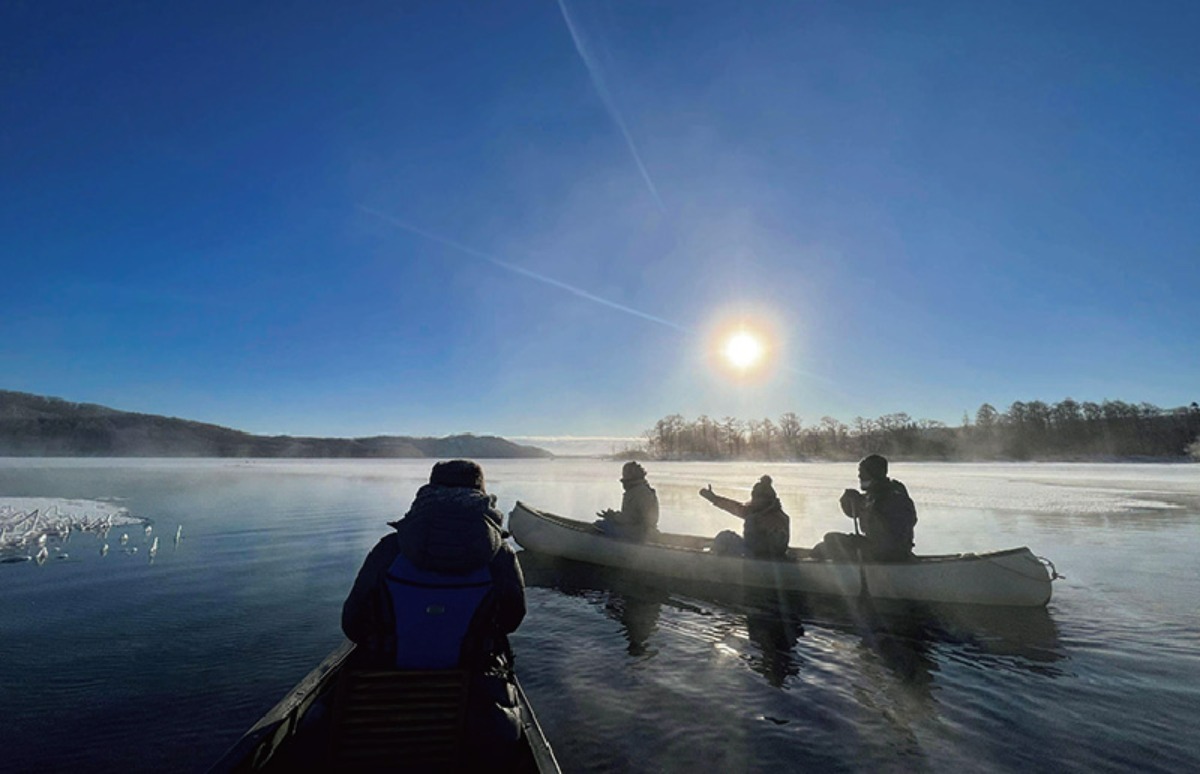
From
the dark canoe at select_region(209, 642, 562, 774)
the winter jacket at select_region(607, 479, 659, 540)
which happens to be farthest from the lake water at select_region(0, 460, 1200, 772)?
the dark canoe at select_region(209, 642, 562, 774)

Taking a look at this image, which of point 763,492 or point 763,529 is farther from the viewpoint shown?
point 763,529

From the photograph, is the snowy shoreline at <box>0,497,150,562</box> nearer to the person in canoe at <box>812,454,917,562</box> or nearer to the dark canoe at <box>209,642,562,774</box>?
the dark canoe at <box>209,642,562,774</box>

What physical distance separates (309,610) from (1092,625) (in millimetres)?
13424

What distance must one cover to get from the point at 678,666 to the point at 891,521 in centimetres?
561

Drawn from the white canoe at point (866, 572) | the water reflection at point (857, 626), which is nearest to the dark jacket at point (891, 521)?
the white canoe at point (866, 572)

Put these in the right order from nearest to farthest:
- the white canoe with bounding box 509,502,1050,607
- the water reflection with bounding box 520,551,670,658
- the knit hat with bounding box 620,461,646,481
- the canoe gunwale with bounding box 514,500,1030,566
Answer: the water reflection with bounding box 520,551,670,658
the white canoe with bounding box 509,502,1050,607
the canoe gunwale with bounding box 514,500,1030,566
the knit hat with bounding box 620,461,646,481

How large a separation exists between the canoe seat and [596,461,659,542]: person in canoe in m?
10.2

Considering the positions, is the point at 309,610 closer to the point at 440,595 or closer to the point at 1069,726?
the point at 440,595

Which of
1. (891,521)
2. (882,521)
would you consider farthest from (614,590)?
(891,521)

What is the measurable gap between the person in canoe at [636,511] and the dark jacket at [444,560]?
32.0 feet

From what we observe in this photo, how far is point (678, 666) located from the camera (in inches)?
294

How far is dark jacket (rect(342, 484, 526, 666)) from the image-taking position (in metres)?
3.38

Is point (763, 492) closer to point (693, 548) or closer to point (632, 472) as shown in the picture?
point (693, 548)

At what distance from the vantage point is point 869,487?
415 inches
